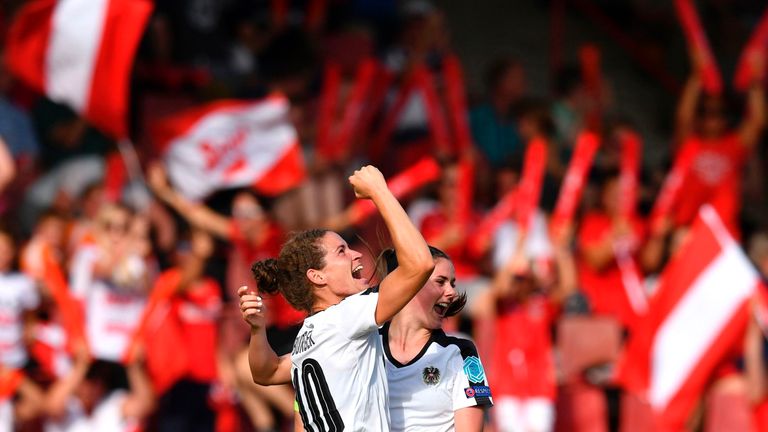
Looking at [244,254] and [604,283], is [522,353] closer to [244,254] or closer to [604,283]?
[604,283]

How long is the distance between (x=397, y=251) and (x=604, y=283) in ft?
18.7

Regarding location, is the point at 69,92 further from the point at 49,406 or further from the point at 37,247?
→ the point at 49,406

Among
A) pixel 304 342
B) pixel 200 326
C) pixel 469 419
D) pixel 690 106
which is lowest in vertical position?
pixel 469 419

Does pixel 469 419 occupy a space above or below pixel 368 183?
below

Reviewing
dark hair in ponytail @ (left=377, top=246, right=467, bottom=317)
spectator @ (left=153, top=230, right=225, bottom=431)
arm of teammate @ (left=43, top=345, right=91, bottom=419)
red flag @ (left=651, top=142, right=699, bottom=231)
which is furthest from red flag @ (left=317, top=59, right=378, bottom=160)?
dark hair in ponytail @ (left=377, top=246, right=467, bottom=317)

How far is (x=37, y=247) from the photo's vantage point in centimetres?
903

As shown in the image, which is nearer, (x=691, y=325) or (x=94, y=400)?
(x=94, y=400)

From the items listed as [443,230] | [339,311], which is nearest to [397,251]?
[339,311]

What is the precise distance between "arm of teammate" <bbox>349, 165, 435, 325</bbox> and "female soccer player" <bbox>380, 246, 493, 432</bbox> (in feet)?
1.63

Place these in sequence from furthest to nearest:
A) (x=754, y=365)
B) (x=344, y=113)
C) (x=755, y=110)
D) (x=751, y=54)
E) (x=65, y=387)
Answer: (x=751, y=54) < (x=755, y=110) < (x=344, y=113) < (x=754, y=365) < (x=65, y=387)

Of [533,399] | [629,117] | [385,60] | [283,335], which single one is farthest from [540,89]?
[283,335]

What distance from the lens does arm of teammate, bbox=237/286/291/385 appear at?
17.1 ft

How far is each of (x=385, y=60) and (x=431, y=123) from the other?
113 centimetres

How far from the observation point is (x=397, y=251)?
4738 millimetres
